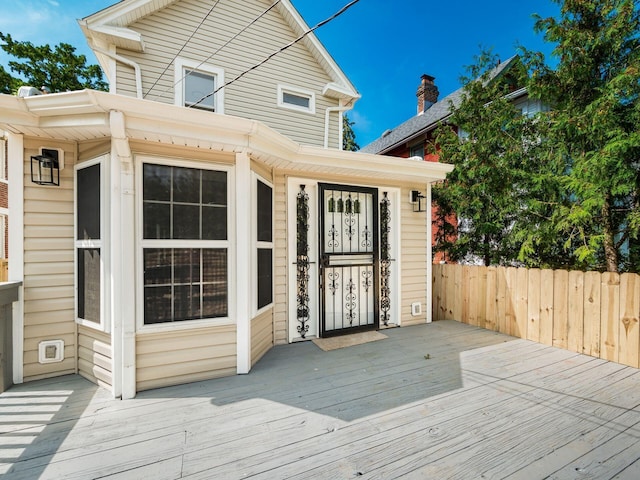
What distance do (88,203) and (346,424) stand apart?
116 inches

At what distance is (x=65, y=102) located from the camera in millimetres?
2271

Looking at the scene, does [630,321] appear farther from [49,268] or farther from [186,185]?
[49,268]

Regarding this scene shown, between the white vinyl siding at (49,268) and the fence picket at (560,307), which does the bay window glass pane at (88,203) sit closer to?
the white vinyl siding at (49,268)

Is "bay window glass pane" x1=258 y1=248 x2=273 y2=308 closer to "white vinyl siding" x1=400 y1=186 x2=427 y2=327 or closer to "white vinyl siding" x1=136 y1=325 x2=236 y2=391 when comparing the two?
"white vinyl siding" x1=136 y1=325 x2=236 y2=391

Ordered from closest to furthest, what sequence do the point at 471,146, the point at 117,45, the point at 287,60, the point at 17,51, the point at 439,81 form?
the point at 117,45, the point at 471,146, the point at 287,60, the point at 17,51, the point at 439,81

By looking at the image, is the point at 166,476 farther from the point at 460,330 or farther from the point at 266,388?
the point at 460,330

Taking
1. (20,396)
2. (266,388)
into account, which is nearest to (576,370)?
(266,388)

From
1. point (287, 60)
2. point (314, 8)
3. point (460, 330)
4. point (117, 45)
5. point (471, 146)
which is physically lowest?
point (460, 330)

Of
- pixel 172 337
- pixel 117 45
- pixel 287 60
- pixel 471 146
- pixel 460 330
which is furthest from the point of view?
pixel 287 60

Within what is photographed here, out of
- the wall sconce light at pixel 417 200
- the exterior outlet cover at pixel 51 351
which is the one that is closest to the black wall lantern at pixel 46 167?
the exterior outlet cover at pixel 51 351

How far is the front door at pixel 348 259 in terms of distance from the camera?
13.3 ft

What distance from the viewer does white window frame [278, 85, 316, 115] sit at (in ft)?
19.2

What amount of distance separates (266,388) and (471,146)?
16.4 feet

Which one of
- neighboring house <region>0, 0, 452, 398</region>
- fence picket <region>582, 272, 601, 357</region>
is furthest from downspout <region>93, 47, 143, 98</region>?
fence picket <region>582, 272, 601, 357</region>
